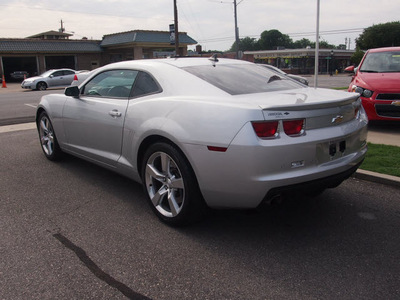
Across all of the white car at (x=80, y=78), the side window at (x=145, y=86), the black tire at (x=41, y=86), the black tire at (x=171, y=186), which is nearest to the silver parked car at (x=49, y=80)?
the black tire at (x=41, y=86)

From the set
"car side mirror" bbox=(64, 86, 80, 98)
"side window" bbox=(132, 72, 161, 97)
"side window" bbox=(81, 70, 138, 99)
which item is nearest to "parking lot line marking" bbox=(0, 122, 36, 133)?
"car side mirror" bbox=(64, 86, 80, 98)

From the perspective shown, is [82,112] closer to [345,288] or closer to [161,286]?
[161,286]

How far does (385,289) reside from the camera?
255 centimetres

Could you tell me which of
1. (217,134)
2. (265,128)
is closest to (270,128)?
(265,128)

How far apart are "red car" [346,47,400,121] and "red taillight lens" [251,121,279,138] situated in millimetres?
5339

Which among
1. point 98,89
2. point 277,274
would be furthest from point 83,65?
point 277,274

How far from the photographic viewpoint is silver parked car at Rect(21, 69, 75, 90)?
25344mm

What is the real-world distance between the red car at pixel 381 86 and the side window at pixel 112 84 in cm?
519

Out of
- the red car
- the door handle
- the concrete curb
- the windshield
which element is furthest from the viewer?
the windshield

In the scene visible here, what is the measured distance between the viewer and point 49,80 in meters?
25.7

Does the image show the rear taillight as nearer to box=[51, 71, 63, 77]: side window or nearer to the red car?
the red car

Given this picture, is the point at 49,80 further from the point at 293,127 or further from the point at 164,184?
the point at 293,127

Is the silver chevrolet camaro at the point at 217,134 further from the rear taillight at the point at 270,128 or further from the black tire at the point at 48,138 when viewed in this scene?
the black tire at the point at 48,138

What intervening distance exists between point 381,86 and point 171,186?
573 cm
